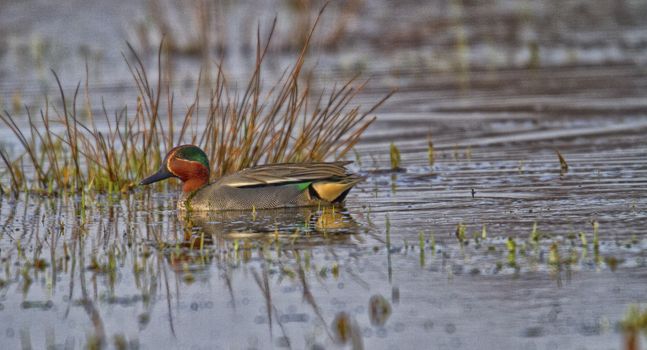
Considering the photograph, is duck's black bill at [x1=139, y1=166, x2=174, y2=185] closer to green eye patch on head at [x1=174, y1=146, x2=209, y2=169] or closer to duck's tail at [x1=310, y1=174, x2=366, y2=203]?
green eye patch on head at [x1=174, y1=146, x2=209, y2=169]

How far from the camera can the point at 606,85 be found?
16.4 meters

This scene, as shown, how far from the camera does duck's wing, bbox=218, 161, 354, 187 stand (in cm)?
934

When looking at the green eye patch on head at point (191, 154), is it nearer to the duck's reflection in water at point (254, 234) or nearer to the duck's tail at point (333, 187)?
the duck's reflection in water at point (254, 234)

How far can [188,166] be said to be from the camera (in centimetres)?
975

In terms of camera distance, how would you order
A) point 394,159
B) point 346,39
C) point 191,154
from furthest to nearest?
point 346,39 → point 394,159 → point 191,154

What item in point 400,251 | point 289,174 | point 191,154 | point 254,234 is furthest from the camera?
point 191,154

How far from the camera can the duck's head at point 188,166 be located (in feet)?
31.9

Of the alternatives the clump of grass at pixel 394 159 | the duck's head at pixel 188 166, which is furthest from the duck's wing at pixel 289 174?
the clump of grass at pixel 394 159

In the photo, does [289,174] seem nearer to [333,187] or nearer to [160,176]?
[333,187]

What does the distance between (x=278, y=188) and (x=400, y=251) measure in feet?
6.53

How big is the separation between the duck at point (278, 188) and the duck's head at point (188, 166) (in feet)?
0.59

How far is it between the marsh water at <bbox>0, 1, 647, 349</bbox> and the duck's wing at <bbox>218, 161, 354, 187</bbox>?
0.25m

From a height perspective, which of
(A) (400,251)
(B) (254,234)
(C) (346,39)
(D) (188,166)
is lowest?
(A) (400,251)

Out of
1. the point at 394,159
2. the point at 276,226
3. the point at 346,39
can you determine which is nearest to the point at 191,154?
the point at 276,226
